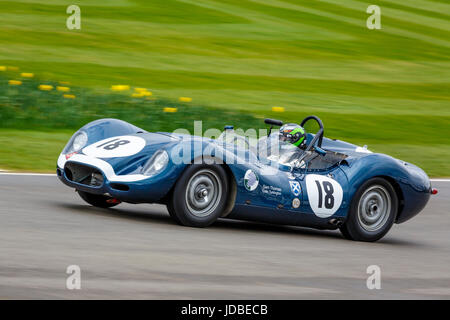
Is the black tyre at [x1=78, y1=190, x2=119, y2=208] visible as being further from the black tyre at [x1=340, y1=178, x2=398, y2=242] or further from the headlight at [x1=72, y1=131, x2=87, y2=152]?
the black tyre at [x1=340, y1=178, x2=398, y2=242]

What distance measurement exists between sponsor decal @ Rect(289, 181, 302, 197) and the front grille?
1.86 metres

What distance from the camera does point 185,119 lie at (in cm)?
1563

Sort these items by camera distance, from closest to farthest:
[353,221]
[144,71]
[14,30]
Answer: [353,221], [144,71], [14,30]

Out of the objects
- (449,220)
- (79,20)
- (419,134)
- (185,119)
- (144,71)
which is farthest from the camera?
(79,20)

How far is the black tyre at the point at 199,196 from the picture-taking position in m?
7.62

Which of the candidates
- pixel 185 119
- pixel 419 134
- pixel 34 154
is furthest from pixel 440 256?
pixel 419 134

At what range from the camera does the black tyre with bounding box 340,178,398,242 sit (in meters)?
8.68

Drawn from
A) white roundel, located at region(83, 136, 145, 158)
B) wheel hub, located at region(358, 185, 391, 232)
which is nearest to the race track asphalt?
wheel hub, located at region(358, 185, 391, 232)

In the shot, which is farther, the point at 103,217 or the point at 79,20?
the point at 79,20

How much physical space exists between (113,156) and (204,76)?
542 inches

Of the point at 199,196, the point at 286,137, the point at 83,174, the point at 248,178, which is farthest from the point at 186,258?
the point at 286,137

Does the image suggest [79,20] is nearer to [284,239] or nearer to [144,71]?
[144,71]

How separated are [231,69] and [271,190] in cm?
1453
